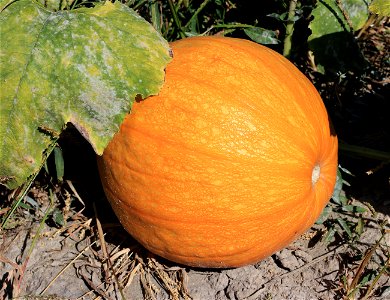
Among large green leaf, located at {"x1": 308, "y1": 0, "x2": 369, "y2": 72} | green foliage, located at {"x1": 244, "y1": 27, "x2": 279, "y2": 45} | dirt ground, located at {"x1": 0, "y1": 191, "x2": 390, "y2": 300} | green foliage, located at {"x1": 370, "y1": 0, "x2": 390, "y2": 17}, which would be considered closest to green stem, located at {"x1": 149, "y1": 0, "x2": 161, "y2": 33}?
green foliage, located at {"x1": 244, "y1": 27, "x2": 279, "y2": 45}

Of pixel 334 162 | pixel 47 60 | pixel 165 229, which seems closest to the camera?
pixel 47 60

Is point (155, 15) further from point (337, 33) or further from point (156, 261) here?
point (156, 261)

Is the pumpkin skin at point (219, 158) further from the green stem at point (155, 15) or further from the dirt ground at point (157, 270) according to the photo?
the green stem at point (155, 15)

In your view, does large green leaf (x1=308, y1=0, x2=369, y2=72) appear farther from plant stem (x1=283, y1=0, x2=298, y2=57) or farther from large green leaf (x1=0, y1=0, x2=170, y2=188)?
large green leaf (x1=0, y1=0, x2=170, y2=188)

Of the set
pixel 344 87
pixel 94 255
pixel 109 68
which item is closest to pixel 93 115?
pixel 109 68

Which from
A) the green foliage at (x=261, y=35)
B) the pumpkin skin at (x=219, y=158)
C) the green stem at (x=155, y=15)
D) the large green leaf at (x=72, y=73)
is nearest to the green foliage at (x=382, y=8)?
the pumpkin skin at (x=219, y=158)

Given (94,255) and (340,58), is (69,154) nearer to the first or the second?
(94,255)
